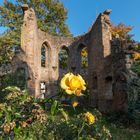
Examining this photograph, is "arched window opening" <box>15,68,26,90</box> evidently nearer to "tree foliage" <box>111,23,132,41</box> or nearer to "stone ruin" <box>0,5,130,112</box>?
"stone ruin" <box>0,5,130,112</box>

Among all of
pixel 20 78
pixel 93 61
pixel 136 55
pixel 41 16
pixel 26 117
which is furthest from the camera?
pixel 41 16

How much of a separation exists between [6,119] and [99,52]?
1902cm

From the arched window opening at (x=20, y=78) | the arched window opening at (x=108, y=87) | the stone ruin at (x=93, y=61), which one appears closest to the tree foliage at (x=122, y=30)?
the stone ruin at (x=93, y=61)

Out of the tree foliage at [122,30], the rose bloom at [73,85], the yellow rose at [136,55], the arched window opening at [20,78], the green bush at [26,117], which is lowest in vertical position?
the green bush at [26,117]

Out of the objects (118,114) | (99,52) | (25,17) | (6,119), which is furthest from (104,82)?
(6,119)

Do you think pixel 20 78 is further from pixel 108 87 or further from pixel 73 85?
pixel 73 85

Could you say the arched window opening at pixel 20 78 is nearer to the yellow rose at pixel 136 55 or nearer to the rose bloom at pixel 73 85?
the yellow rose at pixel 136 55

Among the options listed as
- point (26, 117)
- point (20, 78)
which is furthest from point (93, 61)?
point (26, 117)

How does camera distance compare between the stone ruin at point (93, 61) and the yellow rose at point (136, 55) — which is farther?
the stone ruin at point (93, 61)

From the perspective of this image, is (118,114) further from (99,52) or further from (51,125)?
(51,125)

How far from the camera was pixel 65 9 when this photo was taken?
3494 centimetres

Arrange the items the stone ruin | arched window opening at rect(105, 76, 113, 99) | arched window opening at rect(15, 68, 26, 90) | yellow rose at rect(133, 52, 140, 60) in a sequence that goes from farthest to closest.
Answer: arched window opening at rect(105, 76, 113, 99), the stone ruin, arched window opening at rect(15, 68, 26, 90), yellow rose at rect(133, 52, 140, 60)

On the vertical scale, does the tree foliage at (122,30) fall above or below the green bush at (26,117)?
above

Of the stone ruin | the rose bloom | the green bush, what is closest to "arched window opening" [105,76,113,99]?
the stone ruin
